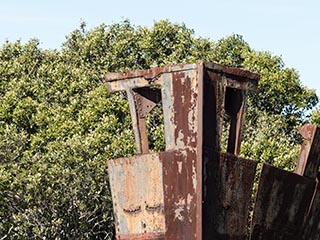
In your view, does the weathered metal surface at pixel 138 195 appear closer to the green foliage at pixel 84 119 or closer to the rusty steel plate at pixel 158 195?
the rusty steel plate at pixel 158 195

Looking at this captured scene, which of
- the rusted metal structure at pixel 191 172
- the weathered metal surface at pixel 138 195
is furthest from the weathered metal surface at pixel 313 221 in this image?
the weathered metal surface at pixel 138 195

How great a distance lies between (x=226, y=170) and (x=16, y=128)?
24.5 meters

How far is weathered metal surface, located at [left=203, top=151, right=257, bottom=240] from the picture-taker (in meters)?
8.43

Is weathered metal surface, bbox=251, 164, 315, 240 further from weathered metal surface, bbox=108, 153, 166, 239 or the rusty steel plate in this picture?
weathered metal surface, bbox=108, 153, 166, 239

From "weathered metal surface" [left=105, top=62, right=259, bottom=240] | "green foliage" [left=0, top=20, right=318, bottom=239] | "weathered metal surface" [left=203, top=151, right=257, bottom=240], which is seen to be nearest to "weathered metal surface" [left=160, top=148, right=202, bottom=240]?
"weathered metal surface" [left=105, top=62, right=259, bottom=240]

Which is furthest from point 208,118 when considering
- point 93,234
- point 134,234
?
point 93,234

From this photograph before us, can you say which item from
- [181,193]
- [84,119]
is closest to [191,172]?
[181,193]

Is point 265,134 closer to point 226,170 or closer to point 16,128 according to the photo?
point 16,128

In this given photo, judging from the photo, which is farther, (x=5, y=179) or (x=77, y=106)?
(x=77, y=106)

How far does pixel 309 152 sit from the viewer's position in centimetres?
963

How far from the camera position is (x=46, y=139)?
31.2m

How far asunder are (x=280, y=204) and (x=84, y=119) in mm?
22577

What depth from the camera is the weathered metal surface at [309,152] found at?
31.6 ft

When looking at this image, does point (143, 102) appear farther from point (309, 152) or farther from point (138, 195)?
point (309, 152)
